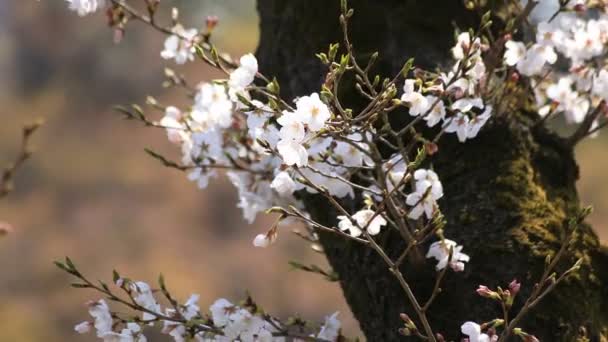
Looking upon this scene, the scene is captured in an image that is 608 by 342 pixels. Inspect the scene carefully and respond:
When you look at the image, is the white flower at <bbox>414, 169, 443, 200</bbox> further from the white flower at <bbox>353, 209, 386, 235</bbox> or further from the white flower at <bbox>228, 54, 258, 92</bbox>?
the white flower at <bbox>228, 54, 258, 92</bbox>

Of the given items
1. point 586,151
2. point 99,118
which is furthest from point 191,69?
point 586,151

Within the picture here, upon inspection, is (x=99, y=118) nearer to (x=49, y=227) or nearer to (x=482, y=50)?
(x=49, y=227)

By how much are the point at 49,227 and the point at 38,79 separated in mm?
3002

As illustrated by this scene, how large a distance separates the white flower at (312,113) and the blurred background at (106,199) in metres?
7.69

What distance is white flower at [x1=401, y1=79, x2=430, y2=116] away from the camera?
1.12 m

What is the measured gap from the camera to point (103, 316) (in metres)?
1.25

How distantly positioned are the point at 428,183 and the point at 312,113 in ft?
0.91

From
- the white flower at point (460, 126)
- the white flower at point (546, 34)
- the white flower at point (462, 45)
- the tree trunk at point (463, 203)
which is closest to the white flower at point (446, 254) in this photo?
the tree trunk at point (463, 203)

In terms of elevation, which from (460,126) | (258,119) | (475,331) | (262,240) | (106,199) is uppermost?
(106,199)

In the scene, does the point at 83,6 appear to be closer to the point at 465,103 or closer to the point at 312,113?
the point at 312,113

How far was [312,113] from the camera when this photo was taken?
959mm

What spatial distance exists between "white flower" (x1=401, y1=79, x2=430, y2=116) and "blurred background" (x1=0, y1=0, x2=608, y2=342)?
24.6 ft

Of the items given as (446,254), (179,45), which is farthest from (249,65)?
(179,45)

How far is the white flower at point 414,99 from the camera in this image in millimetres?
1115
